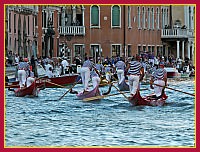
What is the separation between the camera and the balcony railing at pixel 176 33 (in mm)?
43522

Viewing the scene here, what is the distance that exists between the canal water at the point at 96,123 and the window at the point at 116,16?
18.6 m

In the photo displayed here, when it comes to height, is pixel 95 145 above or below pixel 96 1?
below

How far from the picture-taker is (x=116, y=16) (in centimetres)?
4066

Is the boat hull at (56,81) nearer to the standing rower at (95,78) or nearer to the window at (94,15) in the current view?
the standing rower at (95,78)

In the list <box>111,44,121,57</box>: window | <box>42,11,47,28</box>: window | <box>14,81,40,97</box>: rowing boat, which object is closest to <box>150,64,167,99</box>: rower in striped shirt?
<box>14,81,40,97</box>: rowing boat

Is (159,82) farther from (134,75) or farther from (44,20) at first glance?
(44,20)

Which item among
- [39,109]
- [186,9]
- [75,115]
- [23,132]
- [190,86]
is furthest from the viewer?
[186,9]

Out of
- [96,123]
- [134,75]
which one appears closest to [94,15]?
[134,75]

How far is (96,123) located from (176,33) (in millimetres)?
28687

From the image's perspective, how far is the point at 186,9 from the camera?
45312mm

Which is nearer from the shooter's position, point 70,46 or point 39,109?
point 39,109

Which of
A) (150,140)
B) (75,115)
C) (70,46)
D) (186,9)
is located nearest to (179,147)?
(150,140)

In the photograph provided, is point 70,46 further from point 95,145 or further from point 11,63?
point 95,145

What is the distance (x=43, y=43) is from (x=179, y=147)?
77.7 feet
